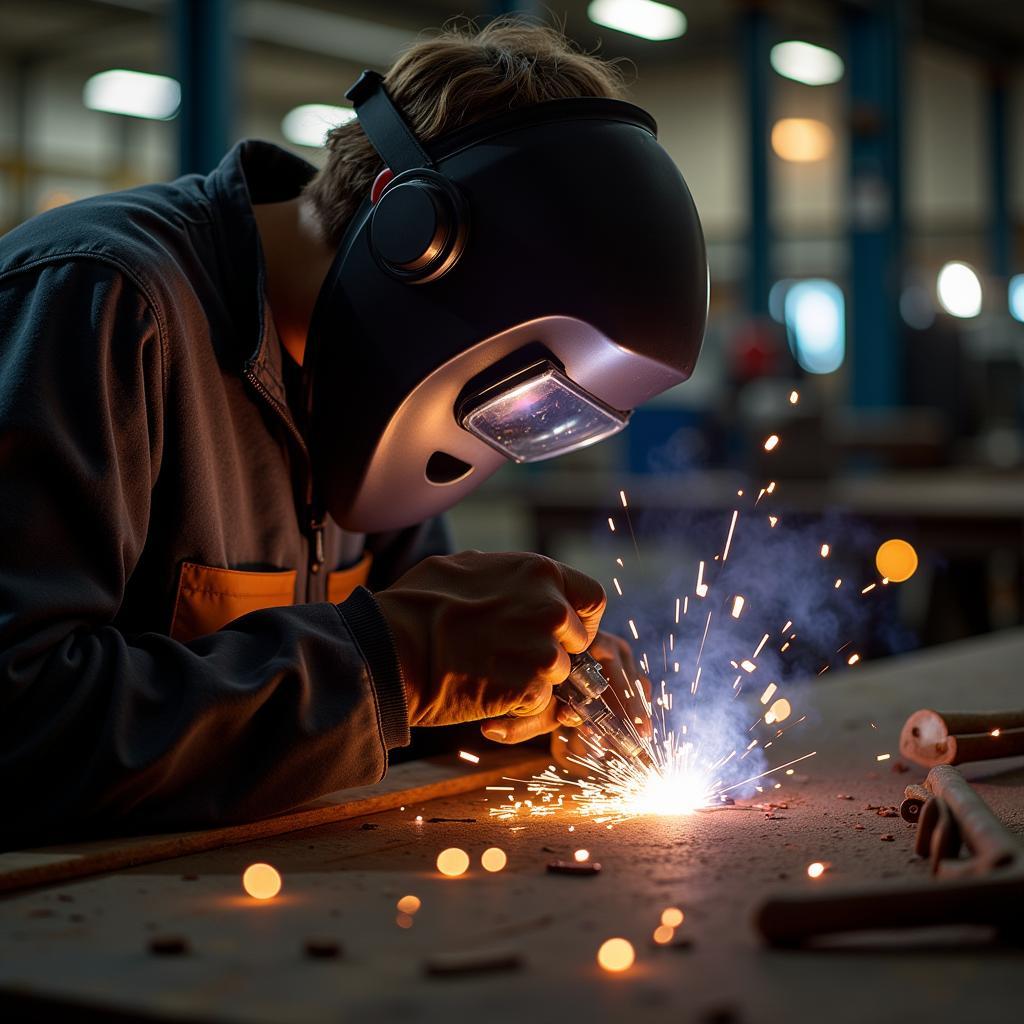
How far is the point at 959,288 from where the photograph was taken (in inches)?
552

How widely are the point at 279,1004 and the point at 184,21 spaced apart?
3.87m

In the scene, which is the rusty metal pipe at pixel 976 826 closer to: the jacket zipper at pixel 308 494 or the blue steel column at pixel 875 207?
the jacket zipper at pixel 308 494

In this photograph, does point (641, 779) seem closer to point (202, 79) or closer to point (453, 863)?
point (453, 863)

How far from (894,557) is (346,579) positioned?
3.04 meters

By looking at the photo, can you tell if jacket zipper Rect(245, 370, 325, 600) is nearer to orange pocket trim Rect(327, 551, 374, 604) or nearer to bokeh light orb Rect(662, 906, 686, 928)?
orange pocket trim Rect(327, 551, 374, 604)

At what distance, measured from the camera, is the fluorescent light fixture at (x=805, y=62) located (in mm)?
9406

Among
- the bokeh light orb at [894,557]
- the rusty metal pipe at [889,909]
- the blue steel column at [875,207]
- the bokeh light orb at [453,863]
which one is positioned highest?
the blue steel column at [875,207]

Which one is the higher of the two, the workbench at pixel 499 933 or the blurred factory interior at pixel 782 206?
the blurred factory interior at pixel 782 206

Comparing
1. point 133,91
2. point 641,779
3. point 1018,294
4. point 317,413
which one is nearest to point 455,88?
point 317,413

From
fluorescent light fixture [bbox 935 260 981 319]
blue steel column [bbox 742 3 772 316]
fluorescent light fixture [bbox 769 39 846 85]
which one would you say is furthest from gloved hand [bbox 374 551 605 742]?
fluorescent light fixture [bbox 935 260 981 319]

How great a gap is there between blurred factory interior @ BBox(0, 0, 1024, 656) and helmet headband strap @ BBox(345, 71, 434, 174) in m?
0.14

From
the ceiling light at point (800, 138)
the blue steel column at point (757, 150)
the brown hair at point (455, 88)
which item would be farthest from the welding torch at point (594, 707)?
the ceiling light at point (800, 138)

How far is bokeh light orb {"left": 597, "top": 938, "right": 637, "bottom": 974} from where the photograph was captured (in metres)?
0.74

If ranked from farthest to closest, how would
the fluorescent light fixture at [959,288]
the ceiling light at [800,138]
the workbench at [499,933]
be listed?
the fluorescent light fixture at [959,288] < the ceiling light at [800,138] < the workbench at [499,933]
